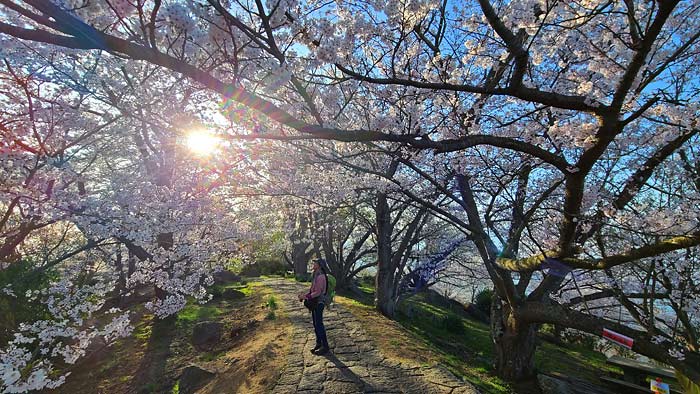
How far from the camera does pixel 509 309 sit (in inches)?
325

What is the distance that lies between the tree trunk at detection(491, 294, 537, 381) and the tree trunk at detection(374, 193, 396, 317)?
15.4 ft

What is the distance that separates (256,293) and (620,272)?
13.6 meters

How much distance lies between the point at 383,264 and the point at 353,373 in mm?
6893

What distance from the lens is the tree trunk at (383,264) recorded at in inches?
488

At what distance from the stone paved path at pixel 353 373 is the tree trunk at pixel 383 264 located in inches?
182

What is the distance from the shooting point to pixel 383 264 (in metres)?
12.6

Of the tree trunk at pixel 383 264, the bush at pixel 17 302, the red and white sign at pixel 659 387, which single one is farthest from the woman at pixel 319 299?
the tree trunk at pixel 383 264

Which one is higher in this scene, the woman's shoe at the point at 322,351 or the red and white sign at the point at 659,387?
the red and white sign at the point at 659,387

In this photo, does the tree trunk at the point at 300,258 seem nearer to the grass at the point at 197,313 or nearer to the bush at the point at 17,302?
the grass at the point at 197,313

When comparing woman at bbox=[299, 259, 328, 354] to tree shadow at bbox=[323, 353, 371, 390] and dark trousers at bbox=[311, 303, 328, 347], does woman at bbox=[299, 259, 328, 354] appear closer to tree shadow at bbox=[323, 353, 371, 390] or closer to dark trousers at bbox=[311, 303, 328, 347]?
dark trousers at bbox=[311, 303, 328, 347]

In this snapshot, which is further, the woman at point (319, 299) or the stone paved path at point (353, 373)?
the woman at point (319, 299)

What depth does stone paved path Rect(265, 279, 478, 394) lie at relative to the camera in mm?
5352

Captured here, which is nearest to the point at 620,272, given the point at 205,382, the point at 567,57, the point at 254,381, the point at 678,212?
the point at 678,212

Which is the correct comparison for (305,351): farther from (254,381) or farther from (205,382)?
(205,382)
